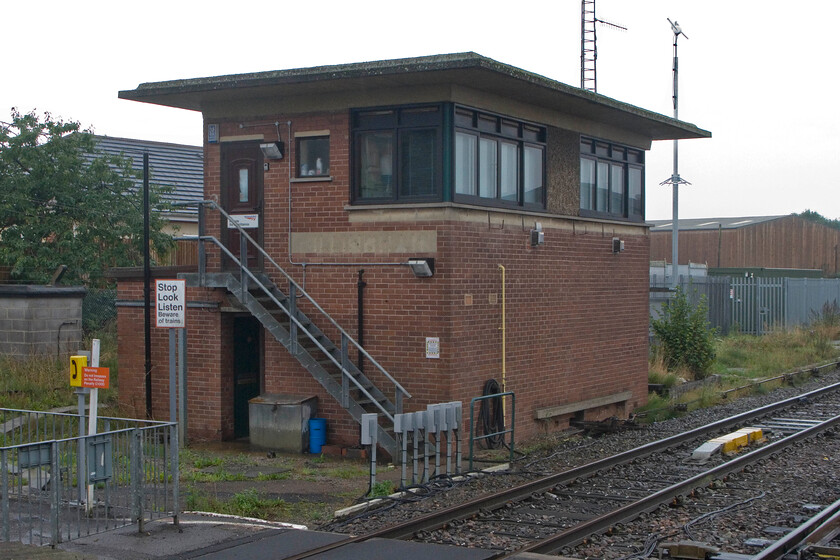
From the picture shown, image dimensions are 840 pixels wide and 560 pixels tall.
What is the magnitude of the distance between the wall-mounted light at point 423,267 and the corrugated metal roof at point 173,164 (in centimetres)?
1821

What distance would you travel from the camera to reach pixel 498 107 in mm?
15453

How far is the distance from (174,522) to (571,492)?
15.2ft

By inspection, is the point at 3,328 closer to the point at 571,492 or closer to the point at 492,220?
the point at 492,220

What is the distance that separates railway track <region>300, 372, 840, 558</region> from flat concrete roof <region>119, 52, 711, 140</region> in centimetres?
552

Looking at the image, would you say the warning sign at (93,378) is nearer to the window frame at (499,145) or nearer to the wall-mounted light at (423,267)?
the wall-mounted light at (423,267)

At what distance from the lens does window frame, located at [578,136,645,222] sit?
18188 mm

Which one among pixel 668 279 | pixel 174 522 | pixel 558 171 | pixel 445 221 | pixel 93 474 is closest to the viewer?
pixel 93 474

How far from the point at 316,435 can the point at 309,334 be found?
164cm

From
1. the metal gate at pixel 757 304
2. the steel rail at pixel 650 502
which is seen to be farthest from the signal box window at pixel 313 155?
the metal gate at pixel 757 304

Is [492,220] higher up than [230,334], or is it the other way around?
[492,220]

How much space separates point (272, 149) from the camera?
607 inches

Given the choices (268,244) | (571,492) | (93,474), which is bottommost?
(571,492)

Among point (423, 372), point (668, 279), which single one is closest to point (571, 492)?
point (423, 372)

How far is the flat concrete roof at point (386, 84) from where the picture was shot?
538 inches
